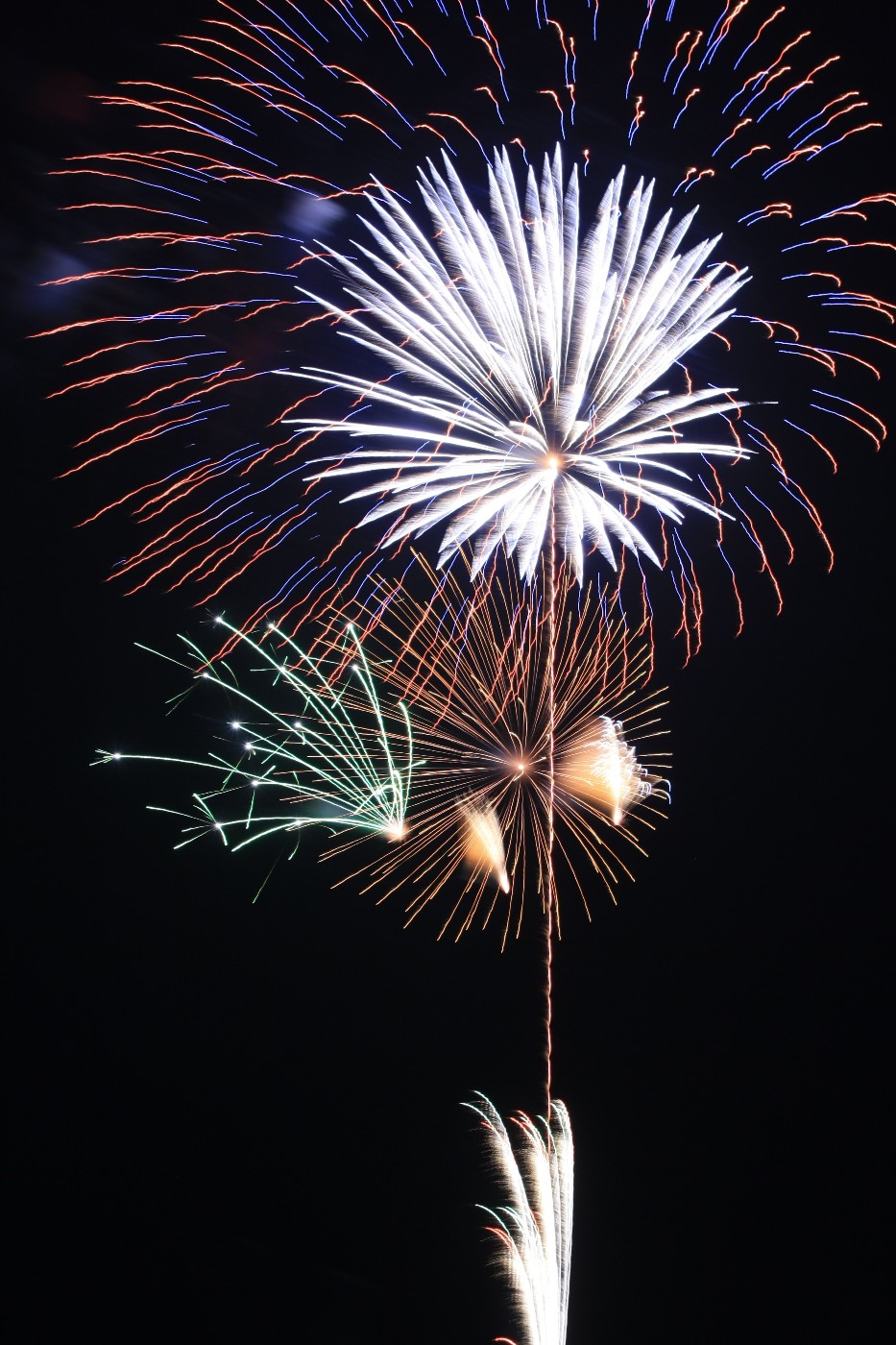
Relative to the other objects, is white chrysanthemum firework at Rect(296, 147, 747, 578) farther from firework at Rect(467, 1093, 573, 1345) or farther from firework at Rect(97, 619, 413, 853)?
firework at Rect(467, 1093, 573, 1345)

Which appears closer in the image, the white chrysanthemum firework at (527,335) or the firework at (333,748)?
the white chrysanthemum firework at (527,335)

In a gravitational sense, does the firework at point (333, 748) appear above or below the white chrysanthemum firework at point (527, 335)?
below

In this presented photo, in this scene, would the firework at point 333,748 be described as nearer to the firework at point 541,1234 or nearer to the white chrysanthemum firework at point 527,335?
the white chrysanthemum firework at point 527,335

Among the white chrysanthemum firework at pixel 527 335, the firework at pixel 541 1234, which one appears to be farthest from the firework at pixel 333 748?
the firework at pixel 541 1234

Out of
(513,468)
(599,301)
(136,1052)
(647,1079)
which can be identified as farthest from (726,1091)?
(599,301)

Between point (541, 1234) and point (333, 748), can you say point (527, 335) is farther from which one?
point (541, 1234)

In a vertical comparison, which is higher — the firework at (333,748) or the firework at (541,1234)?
the firework at (333,748)

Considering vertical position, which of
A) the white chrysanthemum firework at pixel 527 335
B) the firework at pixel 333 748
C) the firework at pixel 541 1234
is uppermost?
the white chrysanthemum firework at pixel 527 335

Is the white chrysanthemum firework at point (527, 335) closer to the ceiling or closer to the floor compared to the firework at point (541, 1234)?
closer to the ceiling

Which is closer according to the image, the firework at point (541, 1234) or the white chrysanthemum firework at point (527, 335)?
the white chrysanthemum firework at point (527, 335)
